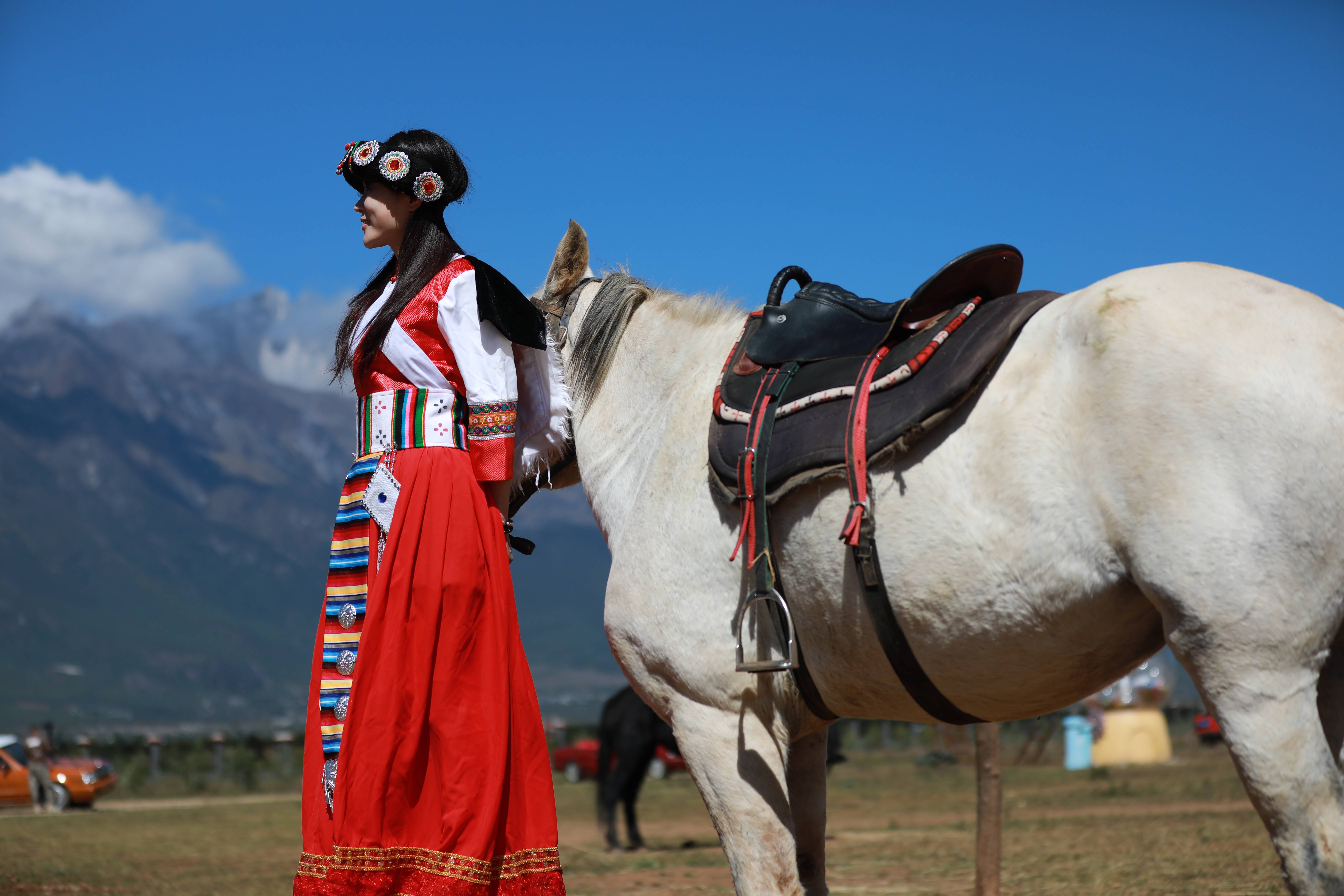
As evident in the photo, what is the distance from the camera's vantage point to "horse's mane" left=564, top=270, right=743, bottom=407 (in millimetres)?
3244

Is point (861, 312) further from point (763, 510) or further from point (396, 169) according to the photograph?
point (396, 169)

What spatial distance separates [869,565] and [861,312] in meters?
0.67

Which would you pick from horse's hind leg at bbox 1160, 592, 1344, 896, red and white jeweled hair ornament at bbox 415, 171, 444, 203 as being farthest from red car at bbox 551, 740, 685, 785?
horse's hind leg at bbox 1160, 592, 1344, 896

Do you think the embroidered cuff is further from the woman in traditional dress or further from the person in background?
the person in background

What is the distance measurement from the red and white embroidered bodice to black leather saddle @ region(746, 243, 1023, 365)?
713mm

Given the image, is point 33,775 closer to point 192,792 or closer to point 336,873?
point 192,792

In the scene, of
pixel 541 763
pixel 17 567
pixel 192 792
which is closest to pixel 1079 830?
pixel 541 763

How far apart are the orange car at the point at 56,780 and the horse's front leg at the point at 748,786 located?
21.4 m

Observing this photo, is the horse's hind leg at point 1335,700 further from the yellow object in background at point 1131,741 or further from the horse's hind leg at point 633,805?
the yellow object in background at point 1131,741

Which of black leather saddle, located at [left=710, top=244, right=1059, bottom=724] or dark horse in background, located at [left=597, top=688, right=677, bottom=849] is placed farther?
dark horse in background, located at [left=597, top=688, right=677, bottom=849]

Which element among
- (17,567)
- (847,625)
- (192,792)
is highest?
(17,567)

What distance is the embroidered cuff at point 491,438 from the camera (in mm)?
2973

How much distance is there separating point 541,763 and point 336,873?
56 cm

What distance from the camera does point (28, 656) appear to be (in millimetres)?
159750
